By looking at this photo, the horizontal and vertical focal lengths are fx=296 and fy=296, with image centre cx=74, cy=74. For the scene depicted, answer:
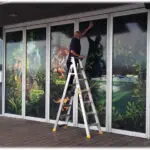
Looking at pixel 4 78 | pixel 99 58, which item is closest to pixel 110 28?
pixel 99 58

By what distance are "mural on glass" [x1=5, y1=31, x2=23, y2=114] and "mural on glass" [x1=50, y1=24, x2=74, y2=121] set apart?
1.15m

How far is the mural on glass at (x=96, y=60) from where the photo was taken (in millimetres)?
5844

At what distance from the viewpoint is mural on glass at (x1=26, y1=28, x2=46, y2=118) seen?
693 cm

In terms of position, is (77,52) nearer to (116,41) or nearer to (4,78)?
(116,41)

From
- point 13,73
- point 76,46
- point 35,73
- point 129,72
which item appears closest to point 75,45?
point 76,46

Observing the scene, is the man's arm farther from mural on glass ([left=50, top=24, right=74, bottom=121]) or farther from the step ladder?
the step ladder

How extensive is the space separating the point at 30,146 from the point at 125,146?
1488 millimetres

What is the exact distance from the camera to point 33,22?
703 cm

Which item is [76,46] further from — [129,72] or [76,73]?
[129,72]

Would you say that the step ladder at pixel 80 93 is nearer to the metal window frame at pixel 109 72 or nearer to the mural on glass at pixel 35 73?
the metal window frame at pixel 109 72

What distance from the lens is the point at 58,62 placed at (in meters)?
6.60

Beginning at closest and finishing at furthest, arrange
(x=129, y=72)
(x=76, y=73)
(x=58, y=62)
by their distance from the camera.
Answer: (x=129, y=72)
(x=76, y=73)
(x=58, y=62)

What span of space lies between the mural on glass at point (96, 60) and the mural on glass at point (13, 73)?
82.4 inches

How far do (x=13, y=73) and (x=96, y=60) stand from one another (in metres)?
2.66
